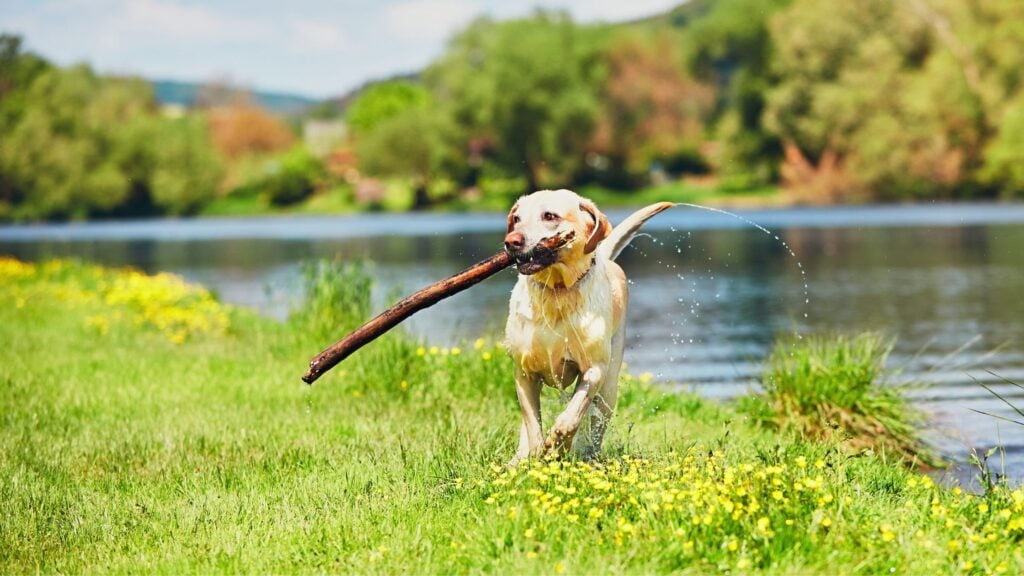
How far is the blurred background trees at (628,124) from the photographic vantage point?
6056 cm

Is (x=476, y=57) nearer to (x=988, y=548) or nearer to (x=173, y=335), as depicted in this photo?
(x=173, y=335)

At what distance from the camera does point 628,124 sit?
86438 millimetres

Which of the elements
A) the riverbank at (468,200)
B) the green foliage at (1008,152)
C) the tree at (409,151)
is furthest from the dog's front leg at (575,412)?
the tree at (409,151)

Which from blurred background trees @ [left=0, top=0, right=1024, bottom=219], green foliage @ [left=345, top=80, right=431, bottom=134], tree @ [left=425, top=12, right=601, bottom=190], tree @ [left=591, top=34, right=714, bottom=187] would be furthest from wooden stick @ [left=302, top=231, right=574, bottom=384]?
green foliage @ [left=345, top=80, right=431, bottom=134]

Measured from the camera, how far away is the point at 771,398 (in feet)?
34.4

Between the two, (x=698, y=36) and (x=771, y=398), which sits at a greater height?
(x=698, y=36)

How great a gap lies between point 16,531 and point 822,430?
6.35 meters

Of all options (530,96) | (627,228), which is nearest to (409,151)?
(530,96)

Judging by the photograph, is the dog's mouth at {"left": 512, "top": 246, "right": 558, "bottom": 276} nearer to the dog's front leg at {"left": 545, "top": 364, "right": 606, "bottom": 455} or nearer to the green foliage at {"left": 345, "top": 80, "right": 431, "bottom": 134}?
the dog's front leg at {"left": 545, "top": 364, "right": 606, "bottom": 455}

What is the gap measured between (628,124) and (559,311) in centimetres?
8125

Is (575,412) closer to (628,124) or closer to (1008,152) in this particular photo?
(1008,152)

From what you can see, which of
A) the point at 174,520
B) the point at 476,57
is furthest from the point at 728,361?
the point at 476,57

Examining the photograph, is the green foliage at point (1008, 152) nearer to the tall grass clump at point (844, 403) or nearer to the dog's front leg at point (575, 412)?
the tall grass clump at point (844, 403)

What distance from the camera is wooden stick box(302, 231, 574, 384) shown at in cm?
683
